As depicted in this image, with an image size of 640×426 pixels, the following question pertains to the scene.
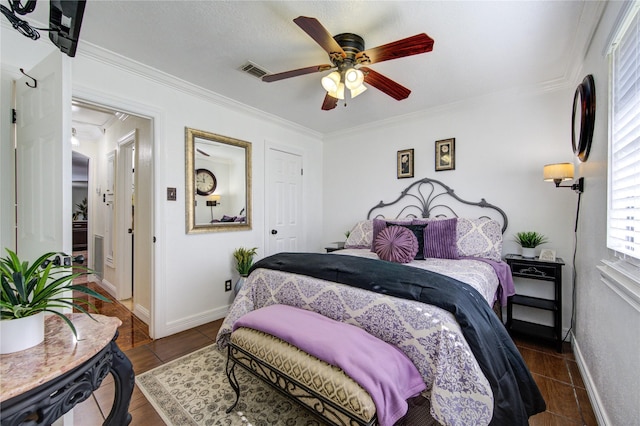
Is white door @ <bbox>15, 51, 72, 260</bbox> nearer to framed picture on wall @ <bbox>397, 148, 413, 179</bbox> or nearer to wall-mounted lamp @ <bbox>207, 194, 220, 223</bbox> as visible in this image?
wall-mounted lamp @ <bbox>207, 194, 220, 223</bbox>

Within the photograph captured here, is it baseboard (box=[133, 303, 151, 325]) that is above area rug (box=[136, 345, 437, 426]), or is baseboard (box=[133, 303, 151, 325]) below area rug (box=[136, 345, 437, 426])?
above

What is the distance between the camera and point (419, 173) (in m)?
3.53

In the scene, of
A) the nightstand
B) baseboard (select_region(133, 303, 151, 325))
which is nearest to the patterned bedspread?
the nightstand

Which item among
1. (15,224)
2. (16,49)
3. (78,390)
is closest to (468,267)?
(78,390)

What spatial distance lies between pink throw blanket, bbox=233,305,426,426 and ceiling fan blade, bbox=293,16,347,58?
5.55 feet

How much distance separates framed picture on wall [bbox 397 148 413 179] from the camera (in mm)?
3585

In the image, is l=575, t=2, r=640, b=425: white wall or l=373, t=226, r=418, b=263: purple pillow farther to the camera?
l=373, t=226, r=418, b=263: purple pillow

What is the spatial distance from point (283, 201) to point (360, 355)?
2924 millimetres

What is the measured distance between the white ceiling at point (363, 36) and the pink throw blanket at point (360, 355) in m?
1.99

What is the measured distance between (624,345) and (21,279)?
2.41 m

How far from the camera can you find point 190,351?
240 centimetres

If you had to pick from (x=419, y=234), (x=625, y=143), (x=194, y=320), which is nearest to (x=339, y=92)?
(x=419, y=234)

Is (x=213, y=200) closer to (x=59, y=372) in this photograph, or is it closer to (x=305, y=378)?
(x=305, y=378)

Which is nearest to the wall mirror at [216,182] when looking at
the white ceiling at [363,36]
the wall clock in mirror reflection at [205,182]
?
the wall clock in mirror reflection at [205,182]
